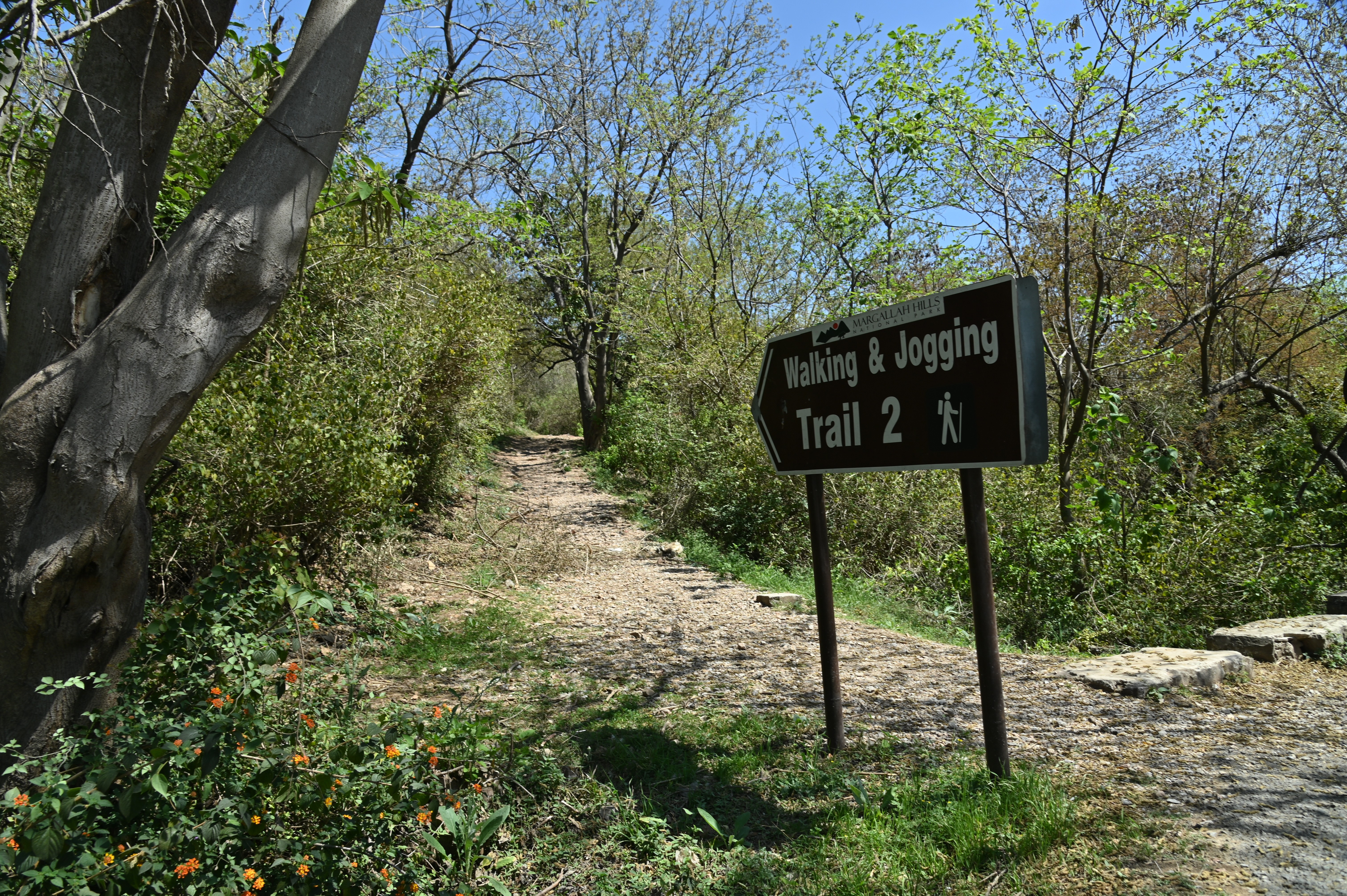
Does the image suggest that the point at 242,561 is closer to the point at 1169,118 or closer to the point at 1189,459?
the point at 1169,118

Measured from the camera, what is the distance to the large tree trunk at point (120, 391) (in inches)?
110

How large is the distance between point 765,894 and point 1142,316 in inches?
325

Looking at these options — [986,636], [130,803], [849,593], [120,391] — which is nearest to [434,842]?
[130,803]

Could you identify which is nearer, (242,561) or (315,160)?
(315,160)

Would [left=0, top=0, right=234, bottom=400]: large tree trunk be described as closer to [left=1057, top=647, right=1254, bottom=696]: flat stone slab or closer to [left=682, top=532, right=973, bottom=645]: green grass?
[left=682, top=532, right=973, bottom=645]: green grass

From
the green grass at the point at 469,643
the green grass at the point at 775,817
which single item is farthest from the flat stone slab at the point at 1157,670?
the green grass at the point at 469,643

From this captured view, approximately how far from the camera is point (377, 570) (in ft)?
23.2

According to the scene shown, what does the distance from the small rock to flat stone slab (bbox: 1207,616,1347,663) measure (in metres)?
3.34

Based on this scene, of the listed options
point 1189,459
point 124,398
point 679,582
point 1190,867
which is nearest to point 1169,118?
point 1189,459

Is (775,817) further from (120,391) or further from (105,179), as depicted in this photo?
(105,179)

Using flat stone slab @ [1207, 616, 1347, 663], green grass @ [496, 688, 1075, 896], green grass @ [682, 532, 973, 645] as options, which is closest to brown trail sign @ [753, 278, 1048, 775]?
green grass @ [496, 688, 1075, 896]

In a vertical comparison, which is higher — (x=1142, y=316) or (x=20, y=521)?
(x=1142, y=316)

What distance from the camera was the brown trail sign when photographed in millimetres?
2918

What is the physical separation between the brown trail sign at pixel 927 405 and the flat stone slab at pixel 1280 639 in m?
3.12
